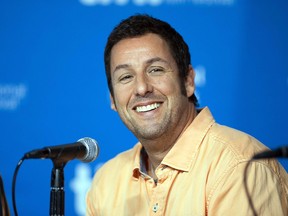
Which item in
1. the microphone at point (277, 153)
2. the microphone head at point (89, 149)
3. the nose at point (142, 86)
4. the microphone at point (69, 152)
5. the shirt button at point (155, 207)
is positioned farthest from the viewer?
the nose at point (142, 86)

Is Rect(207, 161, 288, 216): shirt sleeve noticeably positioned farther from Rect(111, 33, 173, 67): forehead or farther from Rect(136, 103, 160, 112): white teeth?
Rect(111, 33, 173, 67): forehead

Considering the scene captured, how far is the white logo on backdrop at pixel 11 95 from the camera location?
11.1 feet

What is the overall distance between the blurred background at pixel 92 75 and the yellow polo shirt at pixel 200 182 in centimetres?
76

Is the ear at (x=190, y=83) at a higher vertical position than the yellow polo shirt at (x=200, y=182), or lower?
higher

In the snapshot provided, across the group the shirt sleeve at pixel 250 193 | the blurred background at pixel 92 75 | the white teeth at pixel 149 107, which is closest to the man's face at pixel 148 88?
the white teeth at pixel 149 107

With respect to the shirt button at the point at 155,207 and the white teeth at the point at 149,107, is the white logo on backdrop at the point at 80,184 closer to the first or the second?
the white teeth at the point at 149,107

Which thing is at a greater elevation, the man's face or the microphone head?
the man's face

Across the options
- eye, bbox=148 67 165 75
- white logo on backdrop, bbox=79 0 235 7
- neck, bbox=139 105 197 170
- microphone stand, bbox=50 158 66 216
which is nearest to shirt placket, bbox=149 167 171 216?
neck, bbox=139 105 197 170

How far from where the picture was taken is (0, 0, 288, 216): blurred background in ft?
10.9

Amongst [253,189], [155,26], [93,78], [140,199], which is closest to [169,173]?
[140,199]

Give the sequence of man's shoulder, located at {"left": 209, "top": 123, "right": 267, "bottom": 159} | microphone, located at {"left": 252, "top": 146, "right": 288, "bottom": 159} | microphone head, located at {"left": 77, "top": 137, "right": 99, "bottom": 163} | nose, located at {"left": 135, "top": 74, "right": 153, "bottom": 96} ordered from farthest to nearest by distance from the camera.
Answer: nose, located at {"left": 135, "top": 74, "right": 153, "bottom": 96}, man's shoulder, located at {"left": 209, "top": 123, "right": 267, "bottom": 159}, microphone head, located at {"left": 77, "top": 137, "right": 99, "bottom": 163}, microphone, located at {"left": 252, "top": 146, "right": 288, "bottom": 159}

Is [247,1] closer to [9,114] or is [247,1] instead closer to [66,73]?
[66,73]

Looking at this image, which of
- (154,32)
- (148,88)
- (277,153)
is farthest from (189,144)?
(277,153)

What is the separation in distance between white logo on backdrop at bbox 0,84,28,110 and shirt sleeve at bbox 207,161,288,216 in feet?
5.36
